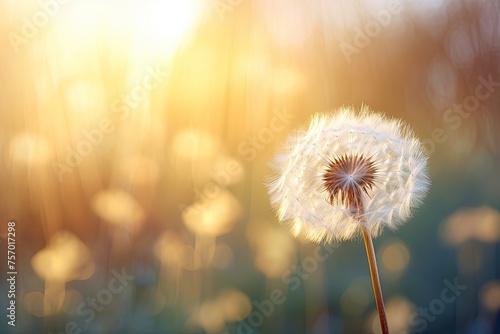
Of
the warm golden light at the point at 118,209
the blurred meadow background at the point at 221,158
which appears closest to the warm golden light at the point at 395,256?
the blurred meadow background at the point at 221,158

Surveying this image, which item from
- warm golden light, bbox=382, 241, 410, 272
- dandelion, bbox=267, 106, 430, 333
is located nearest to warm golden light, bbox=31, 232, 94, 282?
dandelion, bbox=267, 106, 430, 333

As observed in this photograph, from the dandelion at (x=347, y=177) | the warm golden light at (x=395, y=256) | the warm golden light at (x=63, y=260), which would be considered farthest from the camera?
the warm golden light at (x=395, y=256)

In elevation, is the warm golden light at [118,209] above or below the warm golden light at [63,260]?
above

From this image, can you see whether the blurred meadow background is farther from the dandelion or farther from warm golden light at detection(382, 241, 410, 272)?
the dandelion

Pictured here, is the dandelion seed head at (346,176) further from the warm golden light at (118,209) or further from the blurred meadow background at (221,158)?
the warm golden light at (118,209)

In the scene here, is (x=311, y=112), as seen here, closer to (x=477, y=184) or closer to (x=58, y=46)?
(x=477, y=184)

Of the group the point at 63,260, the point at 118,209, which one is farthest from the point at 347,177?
the point at 63,260

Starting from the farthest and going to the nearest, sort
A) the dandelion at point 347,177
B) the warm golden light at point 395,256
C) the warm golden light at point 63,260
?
the warm golden light at point 395,256 → the warm golden light at point 63,260 → the dandelion at point 347,177

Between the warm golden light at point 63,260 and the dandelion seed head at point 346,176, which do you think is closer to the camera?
the dandelion seed head at point 346,176
